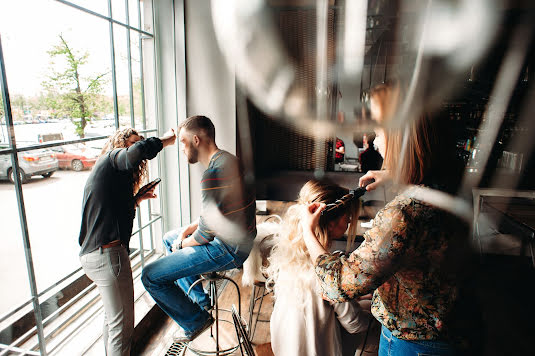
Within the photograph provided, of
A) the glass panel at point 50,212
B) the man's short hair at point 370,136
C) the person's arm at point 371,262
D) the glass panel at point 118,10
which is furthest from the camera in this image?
the glass panel at point 118,10

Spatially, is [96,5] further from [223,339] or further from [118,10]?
[223,339]

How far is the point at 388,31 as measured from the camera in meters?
0.60

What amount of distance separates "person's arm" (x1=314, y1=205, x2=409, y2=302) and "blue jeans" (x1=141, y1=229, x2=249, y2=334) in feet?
1.83

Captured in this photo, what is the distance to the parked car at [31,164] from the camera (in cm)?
74

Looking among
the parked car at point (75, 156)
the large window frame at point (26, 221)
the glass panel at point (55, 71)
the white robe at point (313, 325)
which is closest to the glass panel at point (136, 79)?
the large window frame at point (26, 221)

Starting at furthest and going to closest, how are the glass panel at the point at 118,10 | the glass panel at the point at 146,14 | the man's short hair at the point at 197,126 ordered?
the glass panel at the point at 146,14 → the glass panel at the point at 118,10 → the man's short hair at the point at 197,126

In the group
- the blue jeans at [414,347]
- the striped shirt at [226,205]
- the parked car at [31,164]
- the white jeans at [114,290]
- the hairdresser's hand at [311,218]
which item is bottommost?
the white jeans at [114,290]

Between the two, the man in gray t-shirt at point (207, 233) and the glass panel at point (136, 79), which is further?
the glass panel at point (136, 79)

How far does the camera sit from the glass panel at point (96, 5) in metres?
0.95

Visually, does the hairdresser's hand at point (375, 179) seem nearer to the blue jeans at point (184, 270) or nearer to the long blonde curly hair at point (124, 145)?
the blue jeans at point (184, 270)

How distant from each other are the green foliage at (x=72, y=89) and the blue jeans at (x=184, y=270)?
0.49 m

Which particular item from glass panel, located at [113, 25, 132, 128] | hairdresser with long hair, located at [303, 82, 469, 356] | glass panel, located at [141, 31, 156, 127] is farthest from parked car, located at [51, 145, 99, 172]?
hairdresser with long hair, located at [303, 82, 469, 356]

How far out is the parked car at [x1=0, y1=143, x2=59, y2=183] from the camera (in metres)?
0.74

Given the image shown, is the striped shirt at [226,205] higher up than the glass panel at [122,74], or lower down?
lower down
